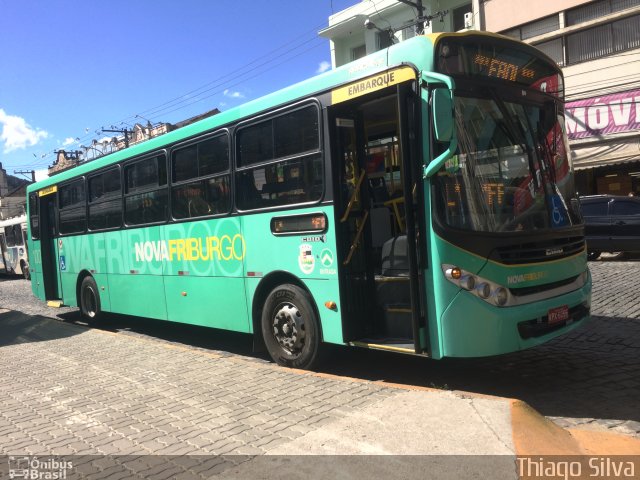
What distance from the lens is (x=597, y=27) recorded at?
54.6ft

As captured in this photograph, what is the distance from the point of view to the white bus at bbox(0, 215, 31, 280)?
918 inches

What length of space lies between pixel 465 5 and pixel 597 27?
6432 millimetres

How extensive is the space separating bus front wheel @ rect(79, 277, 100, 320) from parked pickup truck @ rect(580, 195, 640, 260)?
1132 cm

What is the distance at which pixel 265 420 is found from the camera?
167 inches

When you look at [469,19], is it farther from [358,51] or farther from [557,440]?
[557,440]

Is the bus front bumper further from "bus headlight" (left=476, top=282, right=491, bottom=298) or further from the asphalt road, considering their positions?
the asphalt road

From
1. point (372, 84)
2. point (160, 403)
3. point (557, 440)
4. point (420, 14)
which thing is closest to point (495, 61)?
point (372, 84)

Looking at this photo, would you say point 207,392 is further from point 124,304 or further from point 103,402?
point 124,304

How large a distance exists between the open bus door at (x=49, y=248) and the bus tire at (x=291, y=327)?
7.29m

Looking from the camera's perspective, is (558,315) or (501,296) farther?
(558,315)

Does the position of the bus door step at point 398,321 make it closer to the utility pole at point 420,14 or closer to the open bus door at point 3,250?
the utility pole at point 420,14

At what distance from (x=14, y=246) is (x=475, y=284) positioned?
83.8 ft

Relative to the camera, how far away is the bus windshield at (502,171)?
4.38 m

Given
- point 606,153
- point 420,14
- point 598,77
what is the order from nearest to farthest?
point 606,153 → point 598,77 → point 420,14
